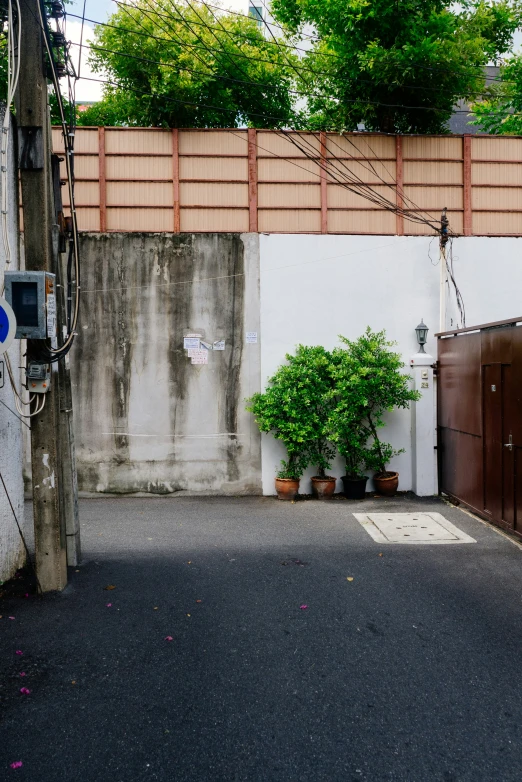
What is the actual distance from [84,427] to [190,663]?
20.5 ft

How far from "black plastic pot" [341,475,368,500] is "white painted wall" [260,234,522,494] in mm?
399

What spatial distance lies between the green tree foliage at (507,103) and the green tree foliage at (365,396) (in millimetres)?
6253

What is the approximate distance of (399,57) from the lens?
957 cm

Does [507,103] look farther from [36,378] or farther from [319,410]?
[36,378]

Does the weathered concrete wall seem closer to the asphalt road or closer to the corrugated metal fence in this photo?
the corrugated metal fence

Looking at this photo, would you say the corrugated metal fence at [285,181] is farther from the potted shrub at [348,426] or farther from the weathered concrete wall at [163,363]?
the potted shrub at [348,426]

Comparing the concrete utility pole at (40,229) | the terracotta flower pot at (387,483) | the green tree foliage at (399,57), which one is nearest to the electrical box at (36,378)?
the concrete utility pole at (40,229)

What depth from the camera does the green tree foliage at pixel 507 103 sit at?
12.2 metres

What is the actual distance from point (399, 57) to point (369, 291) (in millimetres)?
3727

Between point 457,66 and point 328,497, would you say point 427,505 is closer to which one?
point 328,497

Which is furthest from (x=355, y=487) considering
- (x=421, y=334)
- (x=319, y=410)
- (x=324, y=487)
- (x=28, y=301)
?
(x=28, y=301)

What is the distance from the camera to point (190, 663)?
3943 mm

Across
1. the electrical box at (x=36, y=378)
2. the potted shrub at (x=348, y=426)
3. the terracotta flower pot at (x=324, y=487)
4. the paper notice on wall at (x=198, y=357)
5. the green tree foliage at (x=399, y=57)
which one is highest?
the green tree foliage at (x=399, y=57)

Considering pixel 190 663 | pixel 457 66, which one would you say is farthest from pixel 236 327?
pixel 190 663
